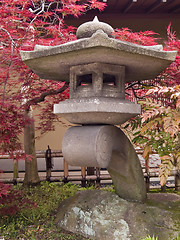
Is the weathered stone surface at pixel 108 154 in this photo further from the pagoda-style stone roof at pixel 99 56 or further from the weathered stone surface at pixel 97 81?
the pagoda-style stone roof at pixel 99 56

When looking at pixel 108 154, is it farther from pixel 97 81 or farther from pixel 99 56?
pixel 99 56

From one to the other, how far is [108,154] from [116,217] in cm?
89

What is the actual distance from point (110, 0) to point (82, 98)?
181 inches

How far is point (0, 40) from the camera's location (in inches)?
146

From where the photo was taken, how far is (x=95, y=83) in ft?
9.04

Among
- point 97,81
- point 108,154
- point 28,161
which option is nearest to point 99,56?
point 97,81

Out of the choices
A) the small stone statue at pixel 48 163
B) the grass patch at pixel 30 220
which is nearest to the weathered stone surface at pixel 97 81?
the grass patch at pixel 30 220

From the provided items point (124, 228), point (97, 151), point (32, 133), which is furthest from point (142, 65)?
point (32, 133)

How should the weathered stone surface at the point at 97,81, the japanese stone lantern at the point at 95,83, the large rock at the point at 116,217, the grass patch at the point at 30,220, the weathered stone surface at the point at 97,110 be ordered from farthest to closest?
1. the grass patch at the point at 30,220
2. the large rock at the point at 116,217
3. the weathered stone surface at the point at 97,81
4. the weathered stone surface at the point at 97,110
5. the japanese stone lantern at the point at 95,83

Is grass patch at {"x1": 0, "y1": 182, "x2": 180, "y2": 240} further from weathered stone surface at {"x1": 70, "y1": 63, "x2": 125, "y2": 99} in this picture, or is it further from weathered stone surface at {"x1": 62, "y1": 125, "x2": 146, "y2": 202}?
weathered stone surface at {"x1": 70, "y1": 63, "x2": 125, "y2": 99}

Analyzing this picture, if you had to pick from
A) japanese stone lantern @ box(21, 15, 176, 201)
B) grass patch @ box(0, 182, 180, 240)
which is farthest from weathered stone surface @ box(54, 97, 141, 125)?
grass patch @ box(0, 182, 180, 240)

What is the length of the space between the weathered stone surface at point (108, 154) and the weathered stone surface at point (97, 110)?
0.36 ft

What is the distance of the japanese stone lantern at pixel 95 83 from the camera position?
253cm

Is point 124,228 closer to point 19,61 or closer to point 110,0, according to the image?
point 19,61
